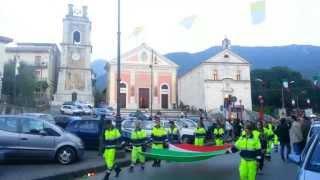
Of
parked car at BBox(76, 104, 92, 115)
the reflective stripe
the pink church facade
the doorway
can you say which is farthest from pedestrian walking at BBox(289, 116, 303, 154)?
the doorway

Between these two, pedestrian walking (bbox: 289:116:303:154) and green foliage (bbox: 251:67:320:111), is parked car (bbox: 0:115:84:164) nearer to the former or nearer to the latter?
pedestrian walking (bbox: 289:116:303:154)

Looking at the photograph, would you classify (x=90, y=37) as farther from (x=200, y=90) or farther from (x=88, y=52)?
(x=200, y=90)

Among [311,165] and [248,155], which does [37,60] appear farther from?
[311,165]

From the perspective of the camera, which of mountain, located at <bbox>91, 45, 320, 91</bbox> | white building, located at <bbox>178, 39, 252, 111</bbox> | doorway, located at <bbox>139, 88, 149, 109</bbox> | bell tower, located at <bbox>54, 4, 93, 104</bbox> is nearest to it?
bell tower, located at <bbox>54, 4, 93, 104</bbox>

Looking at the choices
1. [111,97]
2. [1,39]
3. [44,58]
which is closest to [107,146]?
[1,39]

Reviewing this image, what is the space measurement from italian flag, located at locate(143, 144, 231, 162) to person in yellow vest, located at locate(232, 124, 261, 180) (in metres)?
4.03

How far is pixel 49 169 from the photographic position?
14.1 m

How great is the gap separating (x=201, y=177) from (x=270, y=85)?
86.5 meters

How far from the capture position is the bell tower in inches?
2908

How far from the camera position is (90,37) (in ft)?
255

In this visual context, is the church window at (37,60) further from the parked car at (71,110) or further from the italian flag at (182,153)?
the italian flag at (182,153)

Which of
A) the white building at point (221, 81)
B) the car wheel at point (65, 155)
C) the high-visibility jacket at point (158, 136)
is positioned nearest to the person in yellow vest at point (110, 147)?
the car wheel at point (65, 155)

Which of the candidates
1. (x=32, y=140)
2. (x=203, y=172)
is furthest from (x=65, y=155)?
(x=203, y=172)

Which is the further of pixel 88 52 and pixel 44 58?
pixel 44 58
